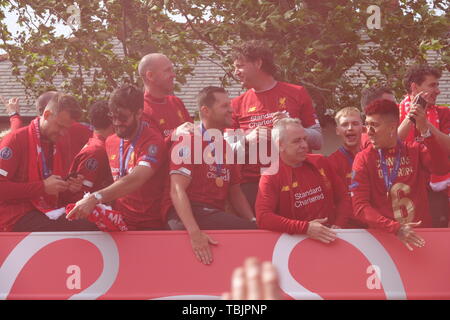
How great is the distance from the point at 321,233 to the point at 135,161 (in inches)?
52.0

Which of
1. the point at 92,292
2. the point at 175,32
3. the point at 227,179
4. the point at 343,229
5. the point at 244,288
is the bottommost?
the point at 244,288

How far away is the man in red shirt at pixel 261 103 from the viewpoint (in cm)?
539

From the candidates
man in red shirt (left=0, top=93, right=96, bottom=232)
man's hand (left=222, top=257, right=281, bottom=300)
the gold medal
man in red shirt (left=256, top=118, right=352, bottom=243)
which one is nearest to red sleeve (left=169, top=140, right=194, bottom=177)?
the gold medal

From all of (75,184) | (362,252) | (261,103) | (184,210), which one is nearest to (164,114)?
(261,103)

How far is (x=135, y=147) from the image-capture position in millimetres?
4902

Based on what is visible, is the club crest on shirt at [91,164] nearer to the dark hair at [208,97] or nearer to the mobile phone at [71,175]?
the mobile phone at [71,175]

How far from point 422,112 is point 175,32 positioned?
15.9ft

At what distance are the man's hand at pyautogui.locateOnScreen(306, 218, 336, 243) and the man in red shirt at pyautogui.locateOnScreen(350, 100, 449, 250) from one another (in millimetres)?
252

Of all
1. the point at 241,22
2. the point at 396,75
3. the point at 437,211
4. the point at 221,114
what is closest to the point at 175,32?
the point at 241,22

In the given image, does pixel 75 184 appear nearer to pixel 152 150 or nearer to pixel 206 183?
pixel 152 150

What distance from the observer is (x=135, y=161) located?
15.9 feet
